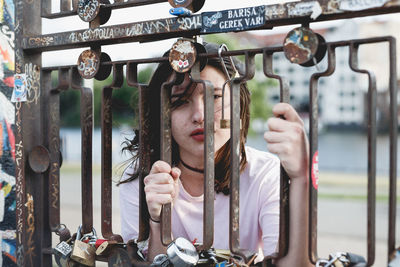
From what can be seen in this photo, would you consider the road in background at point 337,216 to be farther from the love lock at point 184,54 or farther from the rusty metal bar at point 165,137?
the love lock at point 184,54

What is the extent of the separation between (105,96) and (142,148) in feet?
0.79

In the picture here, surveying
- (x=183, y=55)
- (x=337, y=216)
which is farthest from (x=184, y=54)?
(x=337, y=216)

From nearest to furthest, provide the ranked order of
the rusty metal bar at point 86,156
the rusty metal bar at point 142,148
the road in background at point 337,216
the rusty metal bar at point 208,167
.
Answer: the rusty metal bar at point 208,167 < the rusty metal bar at point 142,148 < the rusty metal bar at point 86,156 < the road in background at point 337,216

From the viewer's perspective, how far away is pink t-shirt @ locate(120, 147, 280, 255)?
2.01 m

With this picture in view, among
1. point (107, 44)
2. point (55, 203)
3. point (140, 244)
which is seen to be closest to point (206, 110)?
point (107, 44)

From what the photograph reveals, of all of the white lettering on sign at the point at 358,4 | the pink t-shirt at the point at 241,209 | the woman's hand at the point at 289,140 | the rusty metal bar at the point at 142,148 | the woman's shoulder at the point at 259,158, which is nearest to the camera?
the white lettering on sign at the point at 358,4

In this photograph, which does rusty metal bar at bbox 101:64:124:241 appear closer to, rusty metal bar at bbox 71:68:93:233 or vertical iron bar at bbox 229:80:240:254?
rusty metal bar at bbox 71:68:93:233

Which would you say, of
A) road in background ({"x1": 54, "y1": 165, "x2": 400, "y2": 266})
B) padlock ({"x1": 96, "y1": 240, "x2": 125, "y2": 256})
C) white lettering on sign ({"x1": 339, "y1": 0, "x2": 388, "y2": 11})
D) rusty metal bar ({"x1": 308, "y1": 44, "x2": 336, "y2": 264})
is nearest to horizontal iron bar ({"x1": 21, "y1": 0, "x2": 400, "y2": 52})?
white lettering on sign ({"x1": 339, "y1": 0, "x2": 388, "y2": 11})

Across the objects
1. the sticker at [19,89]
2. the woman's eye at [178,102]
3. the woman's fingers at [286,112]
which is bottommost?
the woman's fingers at [286,112]

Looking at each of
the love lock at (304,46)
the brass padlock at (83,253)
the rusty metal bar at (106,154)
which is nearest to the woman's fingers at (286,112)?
the love lock at (304,46)

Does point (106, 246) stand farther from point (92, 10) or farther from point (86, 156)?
point (92, 10)

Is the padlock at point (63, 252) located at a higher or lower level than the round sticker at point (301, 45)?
lower

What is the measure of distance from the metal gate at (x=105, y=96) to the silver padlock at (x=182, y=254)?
0.05 m

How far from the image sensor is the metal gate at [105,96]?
1.20 meters
